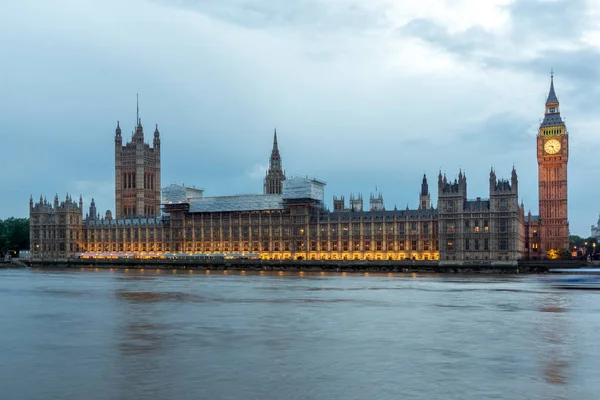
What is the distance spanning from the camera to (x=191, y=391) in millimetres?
23906

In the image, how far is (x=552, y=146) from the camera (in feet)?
560

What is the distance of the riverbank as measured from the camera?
134m

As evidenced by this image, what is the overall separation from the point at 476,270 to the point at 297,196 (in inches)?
1930

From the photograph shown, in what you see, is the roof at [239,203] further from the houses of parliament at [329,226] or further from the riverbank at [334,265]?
the riverbank at [334,265]

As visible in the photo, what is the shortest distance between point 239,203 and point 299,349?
14494cm

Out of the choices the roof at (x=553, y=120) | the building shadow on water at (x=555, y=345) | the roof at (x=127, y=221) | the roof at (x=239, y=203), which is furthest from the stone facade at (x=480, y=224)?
the building shadow on water at (x=555, y=345)

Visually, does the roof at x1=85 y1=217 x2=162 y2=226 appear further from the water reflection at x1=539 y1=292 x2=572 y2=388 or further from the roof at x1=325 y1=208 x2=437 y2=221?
the water reflection at x1=539 y1=292 x2=572 y2=388

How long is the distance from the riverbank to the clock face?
3748cm

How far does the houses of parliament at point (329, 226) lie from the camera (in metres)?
147

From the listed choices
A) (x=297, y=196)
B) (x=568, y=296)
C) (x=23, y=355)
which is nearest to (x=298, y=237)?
(x=297, y=196)

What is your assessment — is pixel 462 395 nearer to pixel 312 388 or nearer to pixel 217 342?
pixel 312 388

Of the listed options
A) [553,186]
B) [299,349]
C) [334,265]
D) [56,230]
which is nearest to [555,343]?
[299,349]

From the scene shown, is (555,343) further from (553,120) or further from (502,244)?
(553,120)

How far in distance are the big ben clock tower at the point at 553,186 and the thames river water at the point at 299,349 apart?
115898mm
